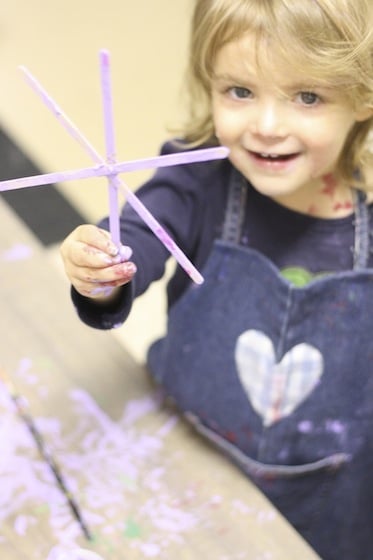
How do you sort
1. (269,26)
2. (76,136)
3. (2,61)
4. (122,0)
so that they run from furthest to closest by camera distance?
(122,0) → (2,61) → (269,26) → (76,136)

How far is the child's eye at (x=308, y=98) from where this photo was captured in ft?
2.28

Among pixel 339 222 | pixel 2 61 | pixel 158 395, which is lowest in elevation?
pixel 2 61

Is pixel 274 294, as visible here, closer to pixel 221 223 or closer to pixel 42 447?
pixel 221 223

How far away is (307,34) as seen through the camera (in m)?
0.67

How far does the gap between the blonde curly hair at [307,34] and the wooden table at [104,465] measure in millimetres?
346

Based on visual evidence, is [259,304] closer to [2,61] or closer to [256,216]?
[256,216]

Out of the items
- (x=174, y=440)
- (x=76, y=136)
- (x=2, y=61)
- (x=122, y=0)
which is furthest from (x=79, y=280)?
(x=122, y=0)

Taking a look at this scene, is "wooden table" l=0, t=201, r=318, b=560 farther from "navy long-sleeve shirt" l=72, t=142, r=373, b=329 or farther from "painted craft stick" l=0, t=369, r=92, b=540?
"navy long-sleeve shirt" l=72, t=142, r=373, b=329

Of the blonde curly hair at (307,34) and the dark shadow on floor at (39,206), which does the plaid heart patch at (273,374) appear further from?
the dark shadow on floor at (39,206)

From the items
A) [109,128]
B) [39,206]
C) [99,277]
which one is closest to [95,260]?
[99,277]

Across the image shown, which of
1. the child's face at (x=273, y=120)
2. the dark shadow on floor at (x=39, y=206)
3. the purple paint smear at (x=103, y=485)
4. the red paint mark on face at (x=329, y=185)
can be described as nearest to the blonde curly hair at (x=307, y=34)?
the child's face at (x=273, y=120)

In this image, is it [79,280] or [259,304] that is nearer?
[79,280]

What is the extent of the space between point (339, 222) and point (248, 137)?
0.62 feet

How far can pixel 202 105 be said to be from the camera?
85 cm
